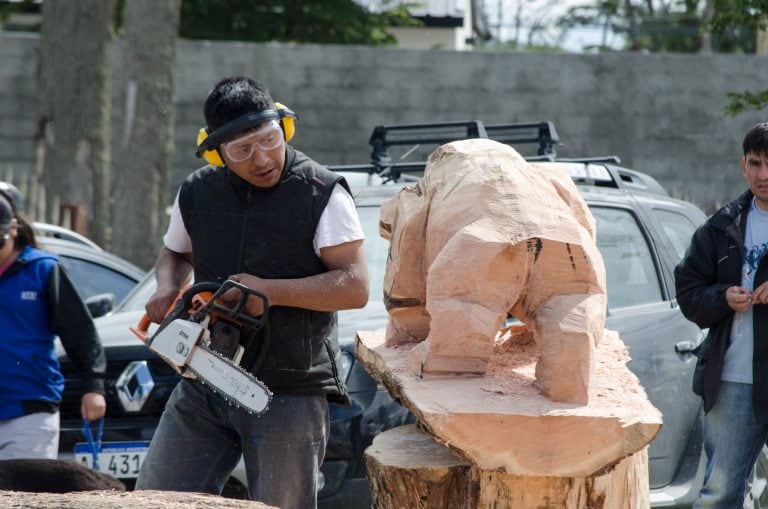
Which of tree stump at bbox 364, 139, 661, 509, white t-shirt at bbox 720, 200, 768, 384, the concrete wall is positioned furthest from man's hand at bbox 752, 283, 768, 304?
the concrete wall

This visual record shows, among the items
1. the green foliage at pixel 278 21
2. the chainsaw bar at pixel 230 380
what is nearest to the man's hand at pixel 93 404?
the chainsaw bar at pixel 230 380

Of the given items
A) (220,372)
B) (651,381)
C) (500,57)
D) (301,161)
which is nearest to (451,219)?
(301,161)

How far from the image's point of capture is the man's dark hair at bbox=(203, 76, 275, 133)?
3.55 metres

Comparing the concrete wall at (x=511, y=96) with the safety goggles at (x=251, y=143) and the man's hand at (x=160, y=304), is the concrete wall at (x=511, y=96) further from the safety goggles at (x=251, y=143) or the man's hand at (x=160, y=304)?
the safety goggles at (x=251, y=143)

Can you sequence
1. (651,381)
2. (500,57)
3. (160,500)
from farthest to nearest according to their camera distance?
(500,57) → (651,381) → (160,500)

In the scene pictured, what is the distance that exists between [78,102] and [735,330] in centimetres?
858

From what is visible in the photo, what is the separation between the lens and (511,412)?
3.02 m

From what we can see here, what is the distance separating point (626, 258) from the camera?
17.7 ft

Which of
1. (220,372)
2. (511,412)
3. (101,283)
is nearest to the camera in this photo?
(511,412)

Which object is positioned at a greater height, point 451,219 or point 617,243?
point 451,219

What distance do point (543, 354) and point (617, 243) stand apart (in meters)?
2.35

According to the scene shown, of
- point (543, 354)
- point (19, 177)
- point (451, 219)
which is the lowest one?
point (19, 177)

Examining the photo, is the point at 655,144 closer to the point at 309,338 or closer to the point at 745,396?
the point at 745,396

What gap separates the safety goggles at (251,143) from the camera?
11.5ft
